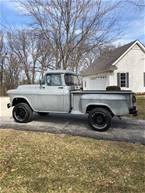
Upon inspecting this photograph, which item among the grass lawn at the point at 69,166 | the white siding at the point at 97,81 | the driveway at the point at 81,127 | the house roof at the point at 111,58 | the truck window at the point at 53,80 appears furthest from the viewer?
the white siding at the point at 97,81

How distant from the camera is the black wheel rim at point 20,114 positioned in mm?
9266

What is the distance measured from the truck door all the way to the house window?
16.7 metres

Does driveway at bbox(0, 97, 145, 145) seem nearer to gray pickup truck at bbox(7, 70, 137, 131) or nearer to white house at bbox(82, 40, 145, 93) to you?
gray pickup truck at bbox(7, 70, 137, 131)

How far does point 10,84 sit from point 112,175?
113ft

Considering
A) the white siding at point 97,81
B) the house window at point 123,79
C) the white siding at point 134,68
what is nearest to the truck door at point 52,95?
the white siding at point 134,68

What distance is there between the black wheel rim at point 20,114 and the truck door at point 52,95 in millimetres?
625

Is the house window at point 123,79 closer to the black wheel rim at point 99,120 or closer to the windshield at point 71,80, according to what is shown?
the windshield at point 71,80

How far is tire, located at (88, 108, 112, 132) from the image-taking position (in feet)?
26.2

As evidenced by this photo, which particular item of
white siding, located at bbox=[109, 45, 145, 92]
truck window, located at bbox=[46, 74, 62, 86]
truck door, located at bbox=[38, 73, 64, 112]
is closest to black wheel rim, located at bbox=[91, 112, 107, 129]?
truck door, located at bbox=[38, 73, 64, 112]

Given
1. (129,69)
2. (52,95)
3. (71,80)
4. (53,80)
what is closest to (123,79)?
(129,69)

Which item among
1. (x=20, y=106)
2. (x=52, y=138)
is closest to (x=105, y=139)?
Result: (x=52, y=138)

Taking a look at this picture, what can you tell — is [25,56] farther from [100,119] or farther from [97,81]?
[100,119]

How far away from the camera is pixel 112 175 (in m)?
4.48

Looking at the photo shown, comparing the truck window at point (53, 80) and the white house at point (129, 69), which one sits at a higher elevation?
the white house at point (129, 69)
